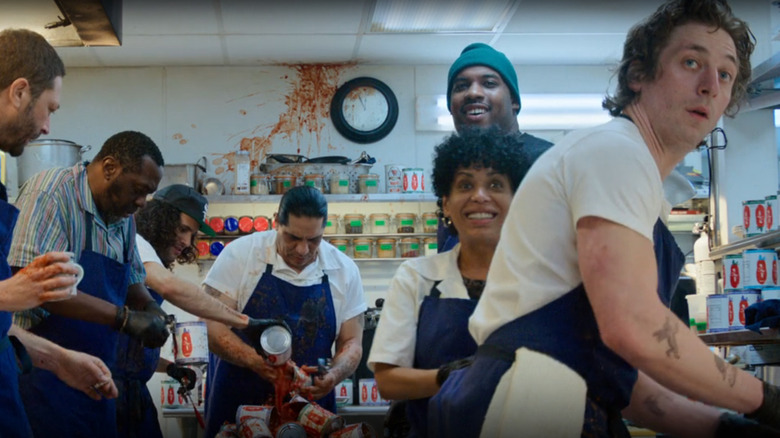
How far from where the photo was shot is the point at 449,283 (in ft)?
7.59

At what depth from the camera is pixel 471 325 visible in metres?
1.65

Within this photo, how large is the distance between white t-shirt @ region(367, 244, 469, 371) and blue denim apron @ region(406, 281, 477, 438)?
19 mm

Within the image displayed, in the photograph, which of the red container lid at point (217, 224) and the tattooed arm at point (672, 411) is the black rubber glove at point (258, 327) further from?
the red container lid at point (217, 224)

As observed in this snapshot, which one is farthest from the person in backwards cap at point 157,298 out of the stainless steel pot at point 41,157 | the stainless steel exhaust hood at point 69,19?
the stainless steel pot at point 41,157

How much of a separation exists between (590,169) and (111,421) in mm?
2414

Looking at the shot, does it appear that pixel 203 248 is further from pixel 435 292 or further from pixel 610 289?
pixel 610 289

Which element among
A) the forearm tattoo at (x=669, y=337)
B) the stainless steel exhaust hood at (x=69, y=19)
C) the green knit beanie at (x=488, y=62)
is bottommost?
the forearm tattoo at (x=669, y=337)

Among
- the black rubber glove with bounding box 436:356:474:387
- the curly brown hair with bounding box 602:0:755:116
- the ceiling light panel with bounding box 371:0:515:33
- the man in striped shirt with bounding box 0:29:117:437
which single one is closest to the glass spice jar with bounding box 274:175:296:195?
the ceiling light panel with bounding box 371:0:515:33

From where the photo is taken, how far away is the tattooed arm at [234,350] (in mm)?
3610

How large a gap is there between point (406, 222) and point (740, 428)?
18.3 feet

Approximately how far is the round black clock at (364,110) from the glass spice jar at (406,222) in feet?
2.35

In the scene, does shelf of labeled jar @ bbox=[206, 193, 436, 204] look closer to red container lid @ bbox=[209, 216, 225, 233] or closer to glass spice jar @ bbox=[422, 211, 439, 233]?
red container lid @ bbox=[209, 216, 225, 233]

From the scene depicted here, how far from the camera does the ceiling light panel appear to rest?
5777 millimetres

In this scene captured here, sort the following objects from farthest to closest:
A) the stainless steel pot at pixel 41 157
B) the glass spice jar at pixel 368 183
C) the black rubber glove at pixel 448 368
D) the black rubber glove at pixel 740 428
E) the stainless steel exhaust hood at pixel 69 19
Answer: the glass spice jar at pixel 368 183 < the stainless steel pot at pixel 41 157 < the stainless steel exhaust hood at pixel 69 19 < the black rubber glove at pixel 448 368 < the black rubber glove at pixel 740 428
